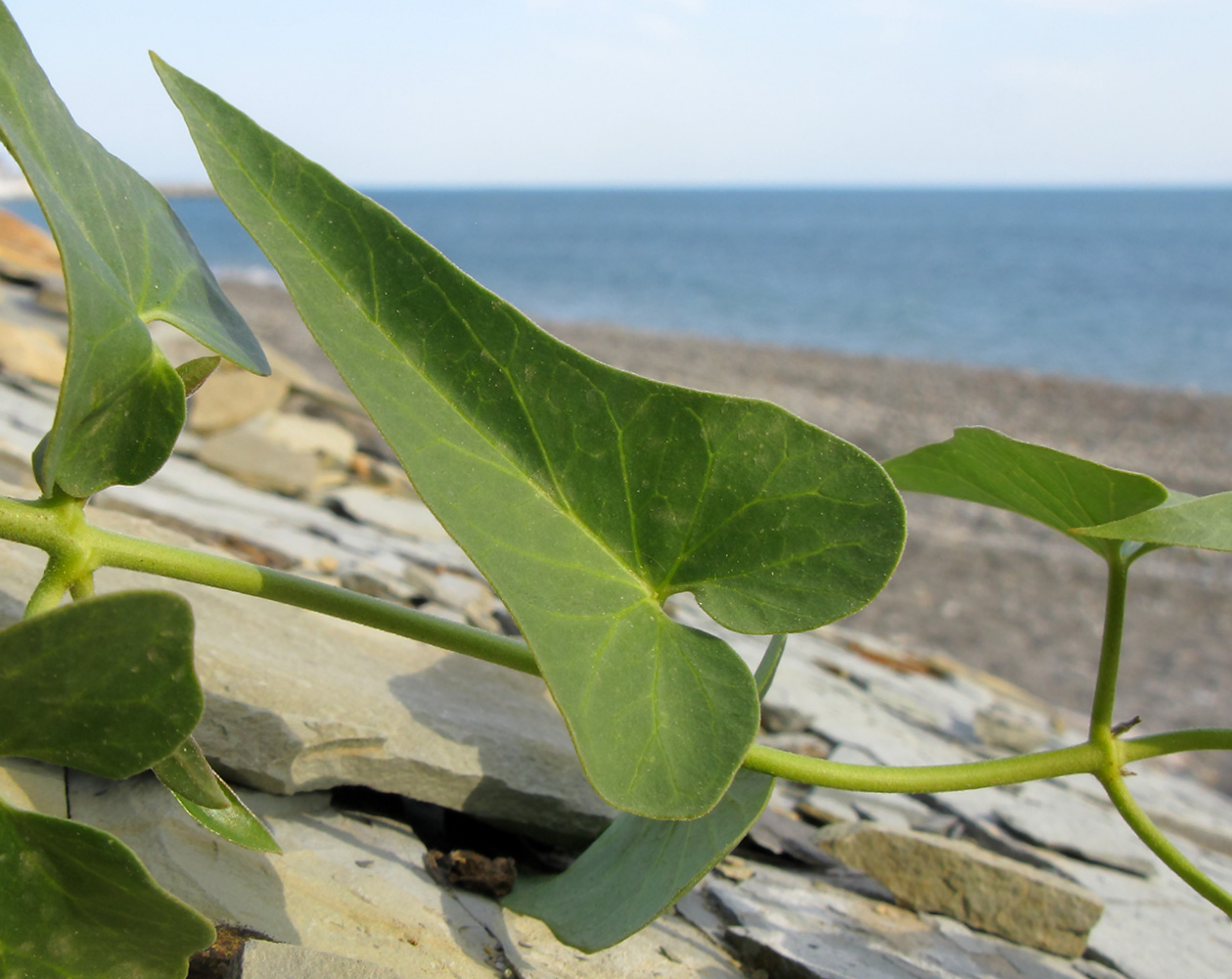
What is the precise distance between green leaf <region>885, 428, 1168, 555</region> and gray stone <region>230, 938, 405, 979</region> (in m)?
0.49

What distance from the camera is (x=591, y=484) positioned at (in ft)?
1.80

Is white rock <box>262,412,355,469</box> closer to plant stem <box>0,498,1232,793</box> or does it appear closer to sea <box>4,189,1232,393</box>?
sea <box>4,189,1232,393</box>

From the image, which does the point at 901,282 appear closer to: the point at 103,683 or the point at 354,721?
the point at 354,721

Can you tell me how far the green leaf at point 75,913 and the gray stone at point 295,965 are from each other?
0.17 m

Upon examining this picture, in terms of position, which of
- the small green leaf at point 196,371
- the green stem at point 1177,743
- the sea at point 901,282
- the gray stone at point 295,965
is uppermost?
the sea at point 901,282

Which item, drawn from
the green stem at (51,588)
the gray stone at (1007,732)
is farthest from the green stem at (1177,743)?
the gray stone at (1007,732)

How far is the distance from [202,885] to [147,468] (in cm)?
39

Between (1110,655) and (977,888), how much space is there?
564 millimetres

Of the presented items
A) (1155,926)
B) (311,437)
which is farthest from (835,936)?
(311,437)

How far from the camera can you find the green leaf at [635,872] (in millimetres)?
619

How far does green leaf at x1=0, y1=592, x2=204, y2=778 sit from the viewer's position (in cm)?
43

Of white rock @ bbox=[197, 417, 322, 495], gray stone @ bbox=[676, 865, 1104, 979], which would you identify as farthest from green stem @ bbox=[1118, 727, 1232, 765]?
white rock @ bbox=[197, 417, 322, 495]

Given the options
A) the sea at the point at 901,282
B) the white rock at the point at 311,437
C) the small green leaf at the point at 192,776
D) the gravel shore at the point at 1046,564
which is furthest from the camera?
the sea at the point at 901,282

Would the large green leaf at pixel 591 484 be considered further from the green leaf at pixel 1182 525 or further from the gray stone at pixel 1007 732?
the gray stone at pixel 1007 732
